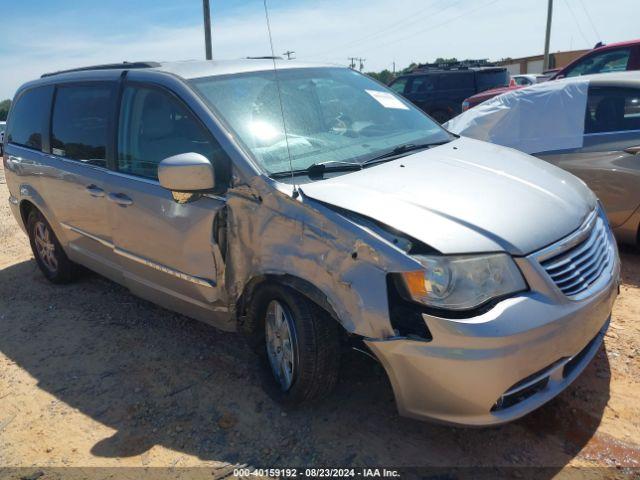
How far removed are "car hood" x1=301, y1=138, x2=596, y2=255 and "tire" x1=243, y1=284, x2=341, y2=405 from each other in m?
0.53

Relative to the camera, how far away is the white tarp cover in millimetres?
4984

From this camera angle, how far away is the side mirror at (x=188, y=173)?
2820 mm

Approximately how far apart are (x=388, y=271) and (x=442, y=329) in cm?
32

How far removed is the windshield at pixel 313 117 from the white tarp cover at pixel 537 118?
4.56ft

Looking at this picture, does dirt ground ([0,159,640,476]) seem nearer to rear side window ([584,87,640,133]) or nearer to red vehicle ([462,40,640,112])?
rear side window ([584,87,640,133])

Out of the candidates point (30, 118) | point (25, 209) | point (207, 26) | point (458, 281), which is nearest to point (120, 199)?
point (30, 118)

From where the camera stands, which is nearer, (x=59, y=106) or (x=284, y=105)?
(x=284, y=105)

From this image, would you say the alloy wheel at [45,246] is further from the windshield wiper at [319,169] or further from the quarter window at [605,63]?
the quarter window at [605,63]

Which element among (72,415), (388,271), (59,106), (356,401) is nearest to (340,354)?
(356,401)

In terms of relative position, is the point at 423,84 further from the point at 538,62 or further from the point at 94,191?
the point at 538,62

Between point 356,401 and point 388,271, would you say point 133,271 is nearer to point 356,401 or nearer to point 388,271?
point 356,401

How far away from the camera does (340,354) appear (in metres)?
2.71

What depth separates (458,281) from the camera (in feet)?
7.32

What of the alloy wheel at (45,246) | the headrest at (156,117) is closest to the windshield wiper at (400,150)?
the headrest at (156,117)
